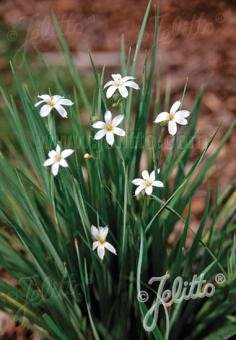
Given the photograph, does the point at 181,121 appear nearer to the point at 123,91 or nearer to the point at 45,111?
the point at 123,91

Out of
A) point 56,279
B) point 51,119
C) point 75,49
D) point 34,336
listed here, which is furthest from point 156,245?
point 75,49

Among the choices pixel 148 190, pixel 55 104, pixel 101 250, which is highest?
pixel 55 104

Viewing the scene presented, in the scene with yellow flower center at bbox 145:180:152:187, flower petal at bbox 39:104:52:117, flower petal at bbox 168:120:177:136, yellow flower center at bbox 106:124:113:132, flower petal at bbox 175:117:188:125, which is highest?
flower petal at bbox 175:117:188:125

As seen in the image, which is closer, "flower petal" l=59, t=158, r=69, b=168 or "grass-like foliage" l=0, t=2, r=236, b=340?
"flower petal" l=59, t=158, r=69, b=168

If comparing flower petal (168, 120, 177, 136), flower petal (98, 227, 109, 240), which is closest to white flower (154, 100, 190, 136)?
flower petal (168, 120, 177, 136)

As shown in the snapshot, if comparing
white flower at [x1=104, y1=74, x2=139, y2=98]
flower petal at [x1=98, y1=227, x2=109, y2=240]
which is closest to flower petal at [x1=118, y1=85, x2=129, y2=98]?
white flower at [x1=104, y1=74, x2=139, y2=98]

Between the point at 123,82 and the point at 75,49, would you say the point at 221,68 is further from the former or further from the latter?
the point at 123,82

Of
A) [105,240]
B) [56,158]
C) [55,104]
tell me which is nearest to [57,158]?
[56,158]

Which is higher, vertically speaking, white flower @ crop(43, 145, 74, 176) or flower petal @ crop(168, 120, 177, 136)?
flower petal @ crop(168, 120, 177, 136)

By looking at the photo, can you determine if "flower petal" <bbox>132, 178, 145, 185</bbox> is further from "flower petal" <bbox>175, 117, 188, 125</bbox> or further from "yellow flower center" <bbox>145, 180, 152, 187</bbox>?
"flower petal" <bbox>175, 117, 188, 125</bbox>

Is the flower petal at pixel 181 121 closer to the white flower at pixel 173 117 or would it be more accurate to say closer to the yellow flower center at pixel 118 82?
the white flower at pixel 173 117

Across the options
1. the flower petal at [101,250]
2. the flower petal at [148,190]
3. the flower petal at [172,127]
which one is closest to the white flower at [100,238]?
the flower petal at [101,250]
